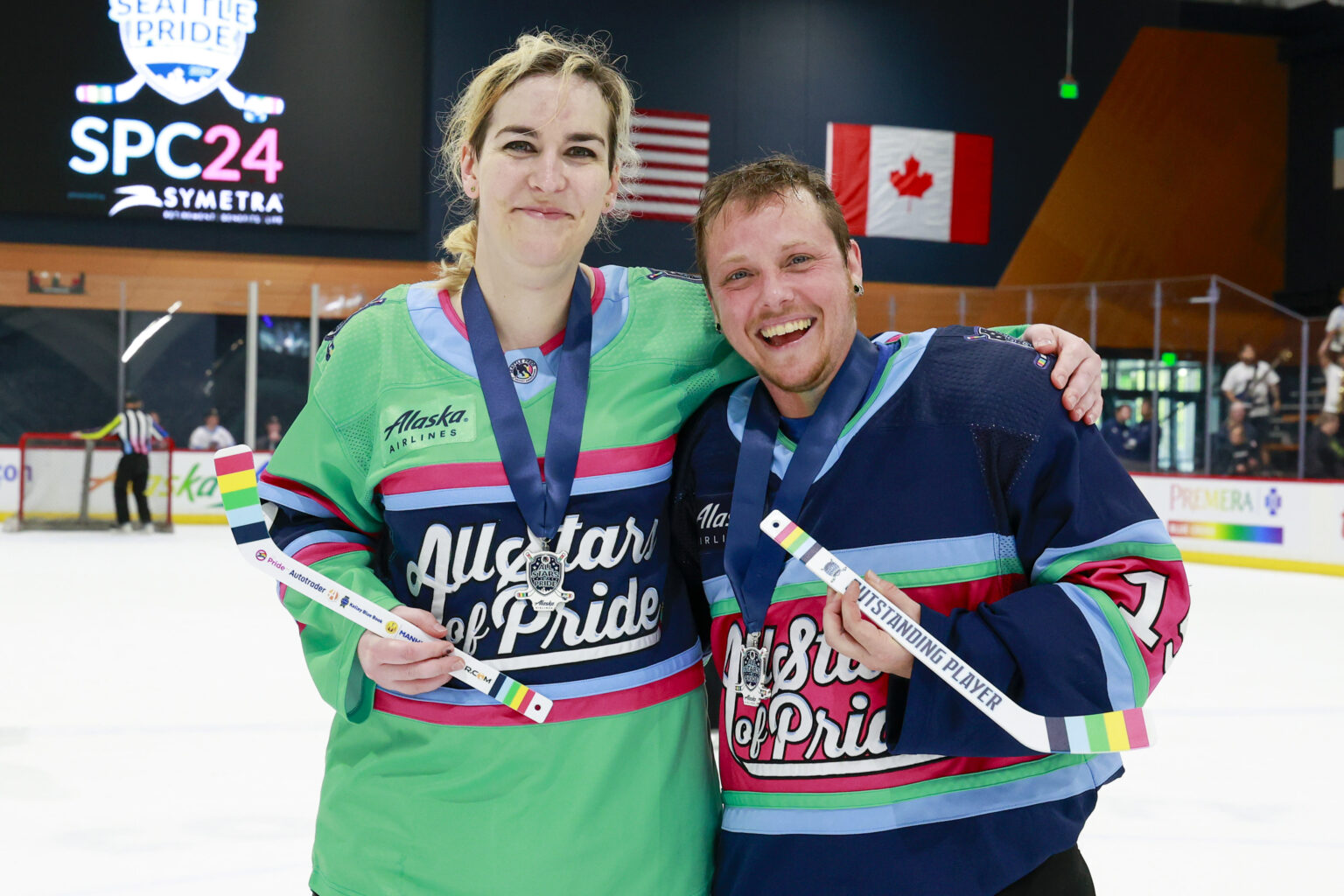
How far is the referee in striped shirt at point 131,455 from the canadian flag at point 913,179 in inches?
292

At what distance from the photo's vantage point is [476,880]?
1.23 metres

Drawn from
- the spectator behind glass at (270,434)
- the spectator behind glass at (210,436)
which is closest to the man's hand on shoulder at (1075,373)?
the spectator behind glass at (270,434)

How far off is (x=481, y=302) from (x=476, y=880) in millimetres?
658

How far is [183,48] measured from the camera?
10945mm

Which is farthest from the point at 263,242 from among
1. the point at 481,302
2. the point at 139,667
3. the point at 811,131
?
the point at 481,302

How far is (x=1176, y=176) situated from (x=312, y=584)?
1482cm

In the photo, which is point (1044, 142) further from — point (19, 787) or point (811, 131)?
point (19, 787)

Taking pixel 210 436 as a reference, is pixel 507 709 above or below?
below

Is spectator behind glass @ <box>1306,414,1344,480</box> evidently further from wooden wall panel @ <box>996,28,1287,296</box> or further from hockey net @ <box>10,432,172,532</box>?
hockey net @ <box>10,432,172,532</box>

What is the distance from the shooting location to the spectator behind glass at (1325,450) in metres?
8.62

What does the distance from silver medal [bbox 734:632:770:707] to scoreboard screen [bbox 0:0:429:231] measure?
1102 cm

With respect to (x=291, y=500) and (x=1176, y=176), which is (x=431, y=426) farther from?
(x=1176, y=176)

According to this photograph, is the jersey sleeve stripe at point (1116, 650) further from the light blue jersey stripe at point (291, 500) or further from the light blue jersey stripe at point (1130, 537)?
the light blue jersey stripe at point (291, 500)

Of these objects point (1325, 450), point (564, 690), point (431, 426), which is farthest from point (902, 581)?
point (1325, 450)
